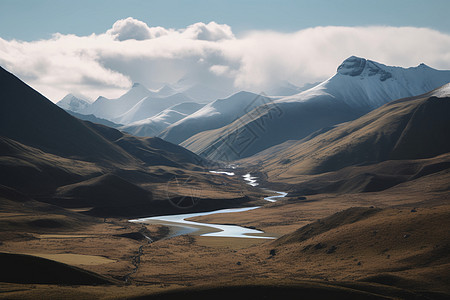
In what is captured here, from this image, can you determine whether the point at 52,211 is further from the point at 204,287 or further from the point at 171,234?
the point at 204,287

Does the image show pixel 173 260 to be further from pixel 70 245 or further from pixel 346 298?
pixel 346 298

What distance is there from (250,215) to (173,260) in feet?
322

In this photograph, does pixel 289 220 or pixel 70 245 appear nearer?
pixel 70 245

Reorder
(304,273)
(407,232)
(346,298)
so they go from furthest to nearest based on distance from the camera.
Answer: (407,232) < (304,273) < (346,298)

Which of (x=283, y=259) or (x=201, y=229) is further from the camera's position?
(x=201, y=229)

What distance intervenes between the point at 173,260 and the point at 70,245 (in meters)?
29.2

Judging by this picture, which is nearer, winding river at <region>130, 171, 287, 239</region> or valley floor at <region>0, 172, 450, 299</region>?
valley floor at <region>0, 172, 450, 299</region>

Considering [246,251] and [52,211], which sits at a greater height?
[52,211]

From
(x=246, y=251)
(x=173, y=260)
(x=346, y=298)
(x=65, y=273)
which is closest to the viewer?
(x=346, y=298)

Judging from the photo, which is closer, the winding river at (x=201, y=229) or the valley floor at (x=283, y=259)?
the valley floor at (x=283, y=259)

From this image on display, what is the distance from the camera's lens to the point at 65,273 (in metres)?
63.8

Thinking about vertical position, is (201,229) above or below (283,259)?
above

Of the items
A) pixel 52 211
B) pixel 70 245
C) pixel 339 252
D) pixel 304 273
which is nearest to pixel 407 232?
pixel 339 252

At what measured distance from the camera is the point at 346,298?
5450 centimetres
